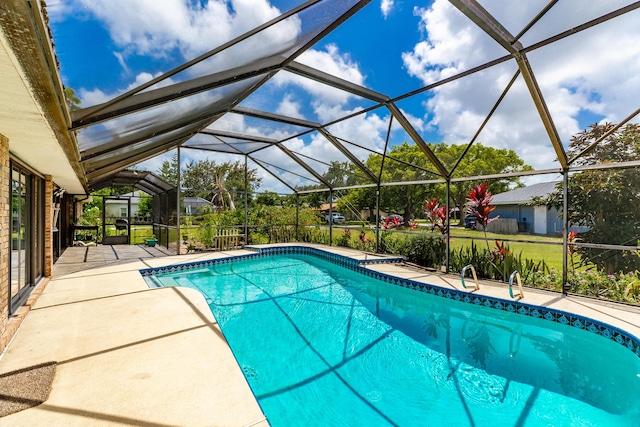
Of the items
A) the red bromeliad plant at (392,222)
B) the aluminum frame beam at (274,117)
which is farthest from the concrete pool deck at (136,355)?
the red bromeliad plant at (392,222)

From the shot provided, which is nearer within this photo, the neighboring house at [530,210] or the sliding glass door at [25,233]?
the sliding glass door at [25,233]

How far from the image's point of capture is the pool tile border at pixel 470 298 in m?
4.02

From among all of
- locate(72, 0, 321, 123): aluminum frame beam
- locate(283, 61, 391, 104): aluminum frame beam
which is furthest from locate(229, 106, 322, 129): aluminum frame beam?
locate(72, 0, 321, 123): aluminum frame beam

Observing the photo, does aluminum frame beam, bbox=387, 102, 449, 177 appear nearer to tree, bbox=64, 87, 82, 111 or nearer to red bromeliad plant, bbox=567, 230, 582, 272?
red bromeliad plant, bbox=567, 230, 582, 272

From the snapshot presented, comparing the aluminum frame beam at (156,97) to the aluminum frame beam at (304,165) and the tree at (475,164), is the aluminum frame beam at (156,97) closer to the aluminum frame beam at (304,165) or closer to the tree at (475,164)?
the tree at (475,164)

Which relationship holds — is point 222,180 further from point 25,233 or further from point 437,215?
point 437,215

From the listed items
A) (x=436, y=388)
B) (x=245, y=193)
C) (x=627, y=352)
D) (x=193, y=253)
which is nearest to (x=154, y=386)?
(x=436, y=388)

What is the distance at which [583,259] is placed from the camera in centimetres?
584

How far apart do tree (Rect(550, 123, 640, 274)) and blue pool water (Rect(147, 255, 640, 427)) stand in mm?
2199

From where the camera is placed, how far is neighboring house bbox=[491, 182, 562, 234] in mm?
7656

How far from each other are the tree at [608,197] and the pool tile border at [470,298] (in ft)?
6.38

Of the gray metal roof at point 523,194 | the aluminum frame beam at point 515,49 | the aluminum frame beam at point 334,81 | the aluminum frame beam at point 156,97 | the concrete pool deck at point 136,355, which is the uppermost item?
the aluminum frame beam at point 334,81

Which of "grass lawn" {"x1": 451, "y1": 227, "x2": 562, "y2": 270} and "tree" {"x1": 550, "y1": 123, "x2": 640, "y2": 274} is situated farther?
"grass lawn" {"x1": 451, "y1": 227, "x2": 562, "y2": 270}

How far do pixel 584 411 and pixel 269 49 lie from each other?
528cm
